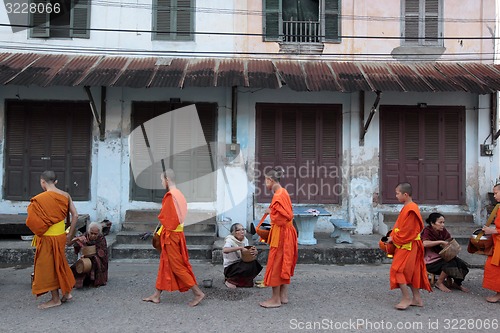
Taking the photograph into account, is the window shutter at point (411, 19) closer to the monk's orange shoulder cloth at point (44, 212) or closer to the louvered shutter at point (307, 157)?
the louvered shutter at point (307, 157)

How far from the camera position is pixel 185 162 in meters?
9.77

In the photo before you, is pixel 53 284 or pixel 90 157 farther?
pixel 90 157

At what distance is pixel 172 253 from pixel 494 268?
13.9 ft

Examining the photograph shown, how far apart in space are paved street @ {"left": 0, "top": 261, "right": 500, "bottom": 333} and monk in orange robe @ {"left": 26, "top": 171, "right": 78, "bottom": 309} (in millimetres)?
281

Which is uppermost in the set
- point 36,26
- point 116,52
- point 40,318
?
point 36,26

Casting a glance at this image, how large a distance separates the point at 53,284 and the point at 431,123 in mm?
8606

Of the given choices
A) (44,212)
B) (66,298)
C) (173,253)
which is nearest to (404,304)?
(173,253)

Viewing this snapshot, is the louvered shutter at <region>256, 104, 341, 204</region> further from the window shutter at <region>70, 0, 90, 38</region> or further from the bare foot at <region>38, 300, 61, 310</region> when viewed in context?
the bare foot at <region>38, 300, 61, 310</region>

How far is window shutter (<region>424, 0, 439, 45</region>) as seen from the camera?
33.0 feet

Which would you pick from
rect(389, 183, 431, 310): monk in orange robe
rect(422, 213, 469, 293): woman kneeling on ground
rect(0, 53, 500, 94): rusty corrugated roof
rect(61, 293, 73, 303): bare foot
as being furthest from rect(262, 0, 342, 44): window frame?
rect(61, 293, 73, 303): bare foot

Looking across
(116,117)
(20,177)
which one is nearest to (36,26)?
(116,117)

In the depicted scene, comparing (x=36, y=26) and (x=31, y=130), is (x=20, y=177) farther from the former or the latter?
(x=36, y=26)

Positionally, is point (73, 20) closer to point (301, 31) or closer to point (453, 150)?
point (301, 31)

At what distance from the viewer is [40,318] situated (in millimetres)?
4926
